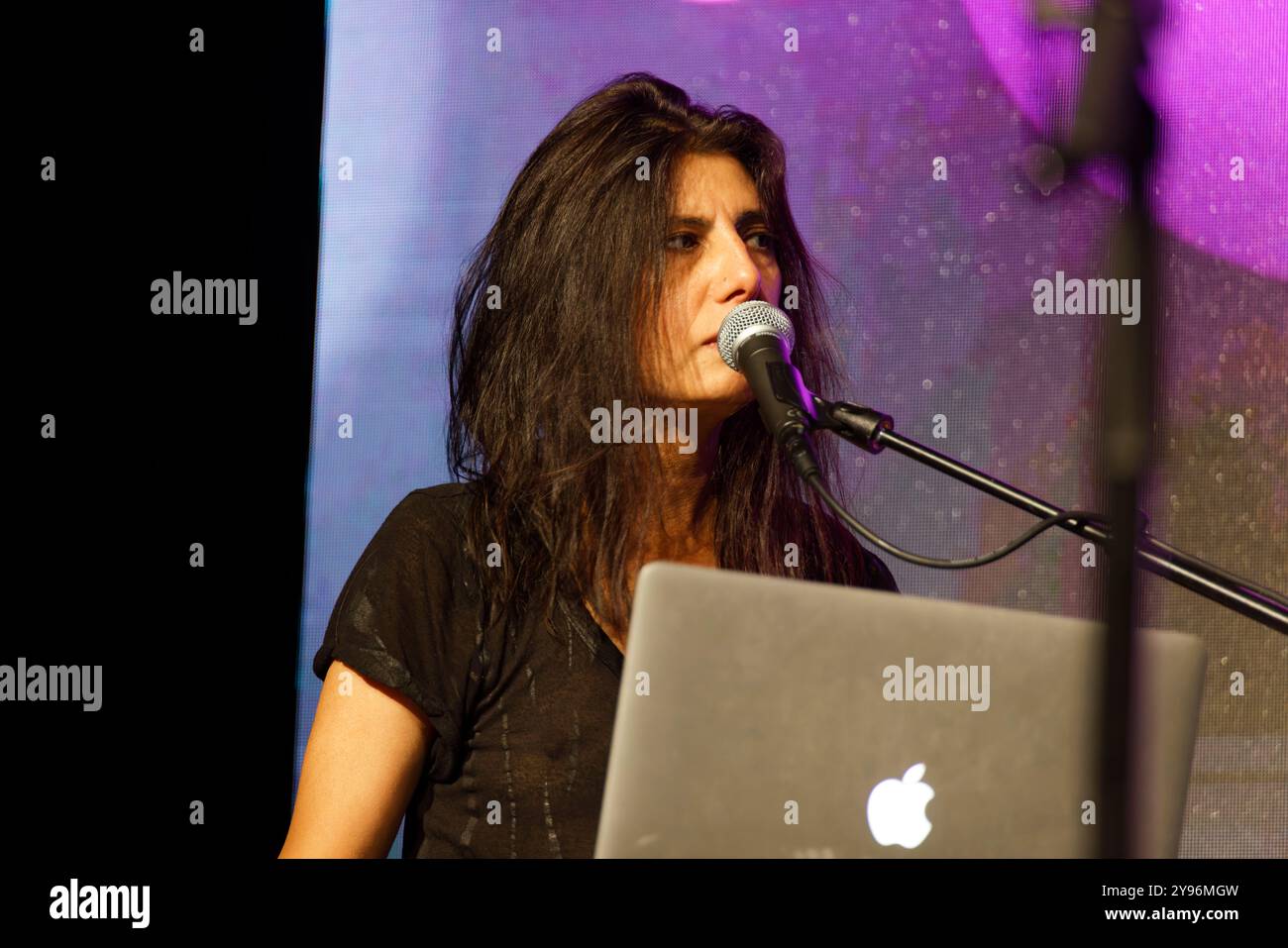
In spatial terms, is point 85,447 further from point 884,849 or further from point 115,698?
point 884,849

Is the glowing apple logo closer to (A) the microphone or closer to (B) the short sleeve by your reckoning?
(A) the microphone


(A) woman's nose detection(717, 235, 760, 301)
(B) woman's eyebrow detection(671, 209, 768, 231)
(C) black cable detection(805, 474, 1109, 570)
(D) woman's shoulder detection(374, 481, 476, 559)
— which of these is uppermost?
(B) woman's eyebrow detection(671, 209, 768, 231)

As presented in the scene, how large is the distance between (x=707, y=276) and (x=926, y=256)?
62cm

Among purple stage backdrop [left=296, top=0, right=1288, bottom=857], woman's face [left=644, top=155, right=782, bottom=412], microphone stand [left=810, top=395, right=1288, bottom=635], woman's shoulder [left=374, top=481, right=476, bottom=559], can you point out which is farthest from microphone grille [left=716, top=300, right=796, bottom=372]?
purple stage backdrop [left=296, top=0, right=1288, bottom=857]

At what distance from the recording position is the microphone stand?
0.95m

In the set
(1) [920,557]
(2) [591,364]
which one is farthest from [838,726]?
(2) [591,364]

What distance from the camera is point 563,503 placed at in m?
1.64

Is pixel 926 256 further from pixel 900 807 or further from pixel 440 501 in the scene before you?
pixel 900 807

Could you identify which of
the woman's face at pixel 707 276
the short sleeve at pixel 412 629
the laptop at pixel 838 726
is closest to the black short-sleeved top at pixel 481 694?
the short sleeve at pixel 412 629

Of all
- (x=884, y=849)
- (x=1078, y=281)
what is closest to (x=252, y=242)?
(x=1078, y=281)

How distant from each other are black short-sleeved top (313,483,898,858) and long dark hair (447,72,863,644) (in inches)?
3.2

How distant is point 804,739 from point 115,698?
4.53ft

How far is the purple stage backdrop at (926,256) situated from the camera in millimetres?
2023

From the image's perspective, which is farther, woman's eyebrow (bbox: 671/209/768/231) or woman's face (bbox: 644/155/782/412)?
woman's eyebrow (bbox: 671/209/768/231)
